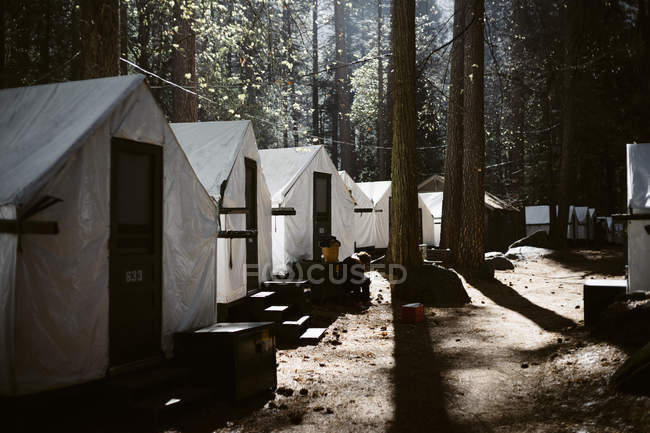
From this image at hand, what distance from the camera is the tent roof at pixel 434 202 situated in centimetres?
2308

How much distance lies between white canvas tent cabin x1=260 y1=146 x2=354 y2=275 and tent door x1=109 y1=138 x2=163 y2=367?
603 centimetres

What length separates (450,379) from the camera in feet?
17.9

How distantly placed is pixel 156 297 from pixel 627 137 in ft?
69.4

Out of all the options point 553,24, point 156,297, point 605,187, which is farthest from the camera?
point 605,187

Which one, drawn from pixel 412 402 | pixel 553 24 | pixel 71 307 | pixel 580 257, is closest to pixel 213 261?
pixel 71 307

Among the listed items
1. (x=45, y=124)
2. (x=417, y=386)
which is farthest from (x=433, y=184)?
(x=45, y=124)

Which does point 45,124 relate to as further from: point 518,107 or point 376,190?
point 518,107

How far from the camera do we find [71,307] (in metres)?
4.13

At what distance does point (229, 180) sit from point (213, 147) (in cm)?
79

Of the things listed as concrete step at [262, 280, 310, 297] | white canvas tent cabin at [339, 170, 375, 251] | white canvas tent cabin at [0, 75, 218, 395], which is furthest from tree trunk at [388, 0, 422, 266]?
white canvas tent cabin at [339, 170, 375, 251]

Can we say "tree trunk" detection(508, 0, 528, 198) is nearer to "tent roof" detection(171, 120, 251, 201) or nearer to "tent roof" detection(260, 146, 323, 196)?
"tent roof" detection(260, 146, 323, 196)

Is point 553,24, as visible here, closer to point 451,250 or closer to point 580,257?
point 580,257

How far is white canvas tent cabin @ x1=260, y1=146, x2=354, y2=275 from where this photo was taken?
1140 cm

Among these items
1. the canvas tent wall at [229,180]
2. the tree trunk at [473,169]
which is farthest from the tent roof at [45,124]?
the tree trunk at [473,169]
